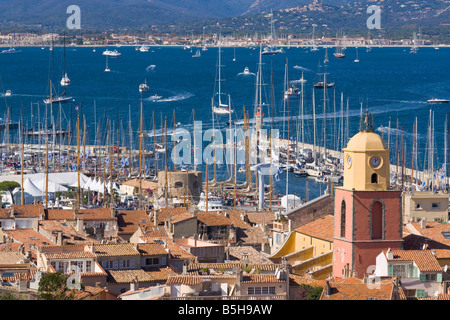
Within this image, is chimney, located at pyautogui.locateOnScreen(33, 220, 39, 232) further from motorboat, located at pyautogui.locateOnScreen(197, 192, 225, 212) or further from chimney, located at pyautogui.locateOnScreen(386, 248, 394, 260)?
motorboat, located at pyautogui.locateOnScreen(197, 192, 225, 212)

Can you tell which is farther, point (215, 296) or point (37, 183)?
point (37, 183)

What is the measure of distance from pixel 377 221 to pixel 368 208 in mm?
415

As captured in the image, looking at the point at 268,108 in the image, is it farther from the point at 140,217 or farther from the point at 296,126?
the point at 140,217

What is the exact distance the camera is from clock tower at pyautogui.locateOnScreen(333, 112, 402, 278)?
28.7 meters

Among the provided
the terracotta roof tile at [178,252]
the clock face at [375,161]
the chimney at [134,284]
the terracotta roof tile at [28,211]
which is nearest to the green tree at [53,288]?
the chimney at [134,284]

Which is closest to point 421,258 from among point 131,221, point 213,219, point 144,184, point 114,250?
point 114,250

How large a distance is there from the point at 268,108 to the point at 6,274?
9555 cm

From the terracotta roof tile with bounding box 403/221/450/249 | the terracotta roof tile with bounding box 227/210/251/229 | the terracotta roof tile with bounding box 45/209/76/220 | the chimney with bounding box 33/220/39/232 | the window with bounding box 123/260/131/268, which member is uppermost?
the terracotta roof tile with bounding box 403/221/450/249

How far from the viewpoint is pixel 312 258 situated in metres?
31.1

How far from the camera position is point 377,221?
28938 millimetres

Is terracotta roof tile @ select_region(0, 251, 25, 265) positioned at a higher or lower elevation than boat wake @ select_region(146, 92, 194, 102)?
lower

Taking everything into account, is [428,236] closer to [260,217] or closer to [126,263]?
[126,263]

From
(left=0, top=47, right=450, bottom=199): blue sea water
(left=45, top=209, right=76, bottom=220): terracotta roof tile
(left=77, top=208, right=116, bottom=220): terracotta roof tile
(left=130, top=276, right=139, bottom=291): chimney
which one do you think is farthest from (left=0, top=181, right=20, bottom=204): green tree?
(left=130, top=276, right=139, bottom=291): chimney
